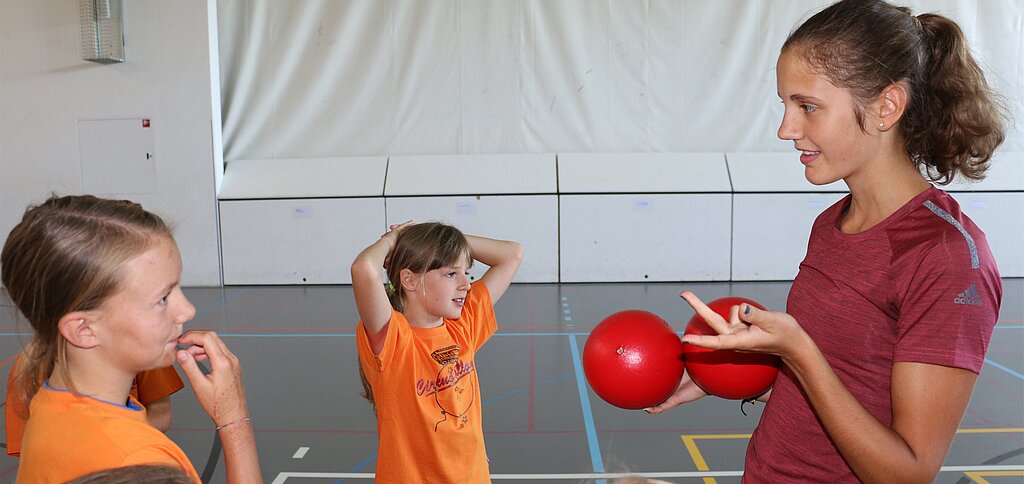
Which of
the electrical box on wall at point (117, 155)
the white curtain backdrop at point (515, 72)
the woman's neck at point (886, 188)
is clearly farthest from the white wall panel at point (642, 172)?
the woman's neck at point (886, 188)

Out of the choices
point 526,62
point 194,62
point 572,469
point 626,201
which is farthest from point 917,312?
point 194,62

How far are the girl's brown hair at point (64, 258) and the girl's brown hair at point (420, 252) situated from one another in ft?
3.41

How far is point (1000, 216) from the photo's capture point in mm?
7836

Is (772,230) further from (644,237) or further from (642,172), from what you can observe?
(642,172)

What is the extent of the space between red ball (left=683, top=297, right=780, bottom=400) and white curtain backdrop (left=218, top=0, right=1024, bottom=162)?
22.8 ft

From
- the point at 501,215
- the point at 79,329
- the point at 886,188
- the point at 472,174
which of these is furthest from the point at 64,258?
the point at 472,174

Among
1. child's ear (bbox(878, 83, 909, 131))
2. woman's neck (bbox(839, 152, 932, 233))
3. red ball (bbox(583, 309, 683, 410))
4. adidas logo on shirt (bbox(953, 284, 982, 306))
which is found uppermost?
child's ear (bbox(878, 83, 909, 131))

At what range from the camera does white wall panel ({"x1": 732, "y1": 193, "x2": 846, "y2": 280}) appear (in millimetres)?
7824

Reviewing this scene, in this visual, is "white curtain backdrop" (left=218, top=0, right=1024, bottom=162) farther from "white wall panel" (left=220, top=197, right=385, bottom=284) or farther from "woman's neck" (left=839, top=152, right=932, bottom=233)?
"woman's neck" (left=839, top=152, right=932, bottom=233)

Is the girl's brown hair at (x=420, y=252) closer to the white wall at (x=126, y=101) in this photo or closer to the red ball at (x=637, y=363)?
the red ball at (x=637, y=363)

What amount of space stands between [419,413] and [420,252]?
1.73 feet

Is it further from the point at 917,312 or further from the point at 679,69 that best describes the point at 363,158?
the point at 917,312

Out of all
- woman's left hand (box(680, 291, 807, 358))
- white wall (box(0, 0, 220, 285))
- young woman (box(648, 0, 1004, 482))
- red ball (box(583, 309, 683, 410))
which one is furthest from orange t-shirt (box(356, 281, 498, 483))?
white wall (box(0, 0, 220, 285))

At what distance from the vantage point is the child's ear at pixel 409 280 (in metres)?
2.29
